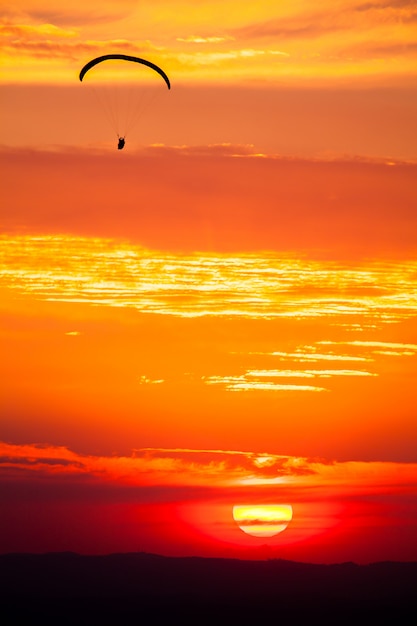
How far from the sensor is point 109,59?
97.0 m

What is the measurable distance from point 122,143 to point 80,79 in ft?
31.8

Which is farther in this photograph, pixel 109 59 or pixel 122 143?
pixel 122 143

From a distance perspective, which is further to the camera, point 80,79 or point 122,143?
point 122,143

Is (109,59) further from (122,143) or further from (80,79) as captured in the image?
(122,143)

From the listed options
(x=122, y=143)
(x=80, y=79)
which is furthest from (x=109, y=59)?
(x=122, y=143)

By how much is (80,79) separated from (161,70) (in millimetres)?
6713

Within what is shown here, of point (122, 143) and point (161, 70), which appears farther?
point (122, 143)

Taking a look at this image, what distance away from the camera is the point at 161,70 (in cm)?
9750

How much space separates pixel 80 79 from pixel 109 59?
297 centimetres

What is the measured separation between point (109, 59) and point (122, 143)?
1069 centimetres

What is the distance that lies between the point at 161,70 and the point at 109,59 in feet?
14.2

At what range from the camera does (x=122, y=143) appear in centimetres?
10612
